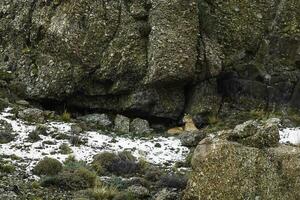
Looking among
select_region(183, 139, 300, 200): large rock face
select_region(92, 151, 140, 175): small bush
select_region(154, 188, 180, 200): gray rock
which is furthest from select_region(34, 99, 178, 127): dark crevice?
select_region(183, 139, 300, 200): large rock face

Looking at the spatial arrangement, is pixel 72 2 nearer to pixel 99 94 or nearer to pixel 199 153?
pixel 99 94

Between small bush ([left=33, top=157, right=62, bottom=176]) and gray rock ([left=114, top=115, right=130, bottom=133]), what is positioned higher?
gray rock ([left=114, top=115, right=130, bottom=133])

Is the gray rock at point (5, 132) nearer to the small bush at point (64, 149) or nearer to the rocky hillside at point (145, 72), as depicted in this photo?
the rocky hillside at point (145, 72)

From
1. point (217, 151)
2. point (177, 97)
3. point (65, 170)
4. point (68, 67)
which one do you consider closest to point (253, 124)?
point (217, 151)

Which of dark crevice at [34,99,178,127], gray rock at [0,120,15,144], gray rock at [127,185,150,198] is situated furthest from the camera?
dark crevice at [34,99,178,127]

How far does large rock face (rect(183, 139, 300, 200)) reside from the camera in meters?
11.6

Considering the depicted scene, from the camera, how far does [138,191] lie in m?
13.5

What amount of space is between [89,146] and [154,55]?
222 inches

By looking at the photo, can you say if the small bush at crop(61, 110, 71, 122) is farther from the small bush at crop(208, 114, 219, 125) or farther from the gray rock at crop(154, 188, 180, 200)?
the gray rock at crop(154, 188, 180, 200)

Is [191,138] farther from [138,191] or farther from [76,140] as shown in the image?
[138,191]

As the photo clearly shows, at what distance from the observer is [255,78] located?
23906 mm

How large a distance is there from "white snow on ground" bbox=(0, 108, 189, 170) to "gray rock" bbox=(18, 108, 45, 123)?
0.38 meters

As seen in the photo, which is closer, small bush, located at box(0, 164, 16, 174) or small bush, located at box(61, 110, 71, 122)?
small bush, located at box(0, 164, 16, 174)

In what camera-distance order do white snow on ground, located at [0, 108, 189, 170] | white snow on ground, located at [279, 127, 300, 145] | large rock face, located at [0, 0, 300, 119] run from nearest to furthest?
white snow on ground, located at [0, 108, 189, 170], white snow on ground, located at [279, 127, 300, 145], large rock face, located at [0, 0, 300, 119]
